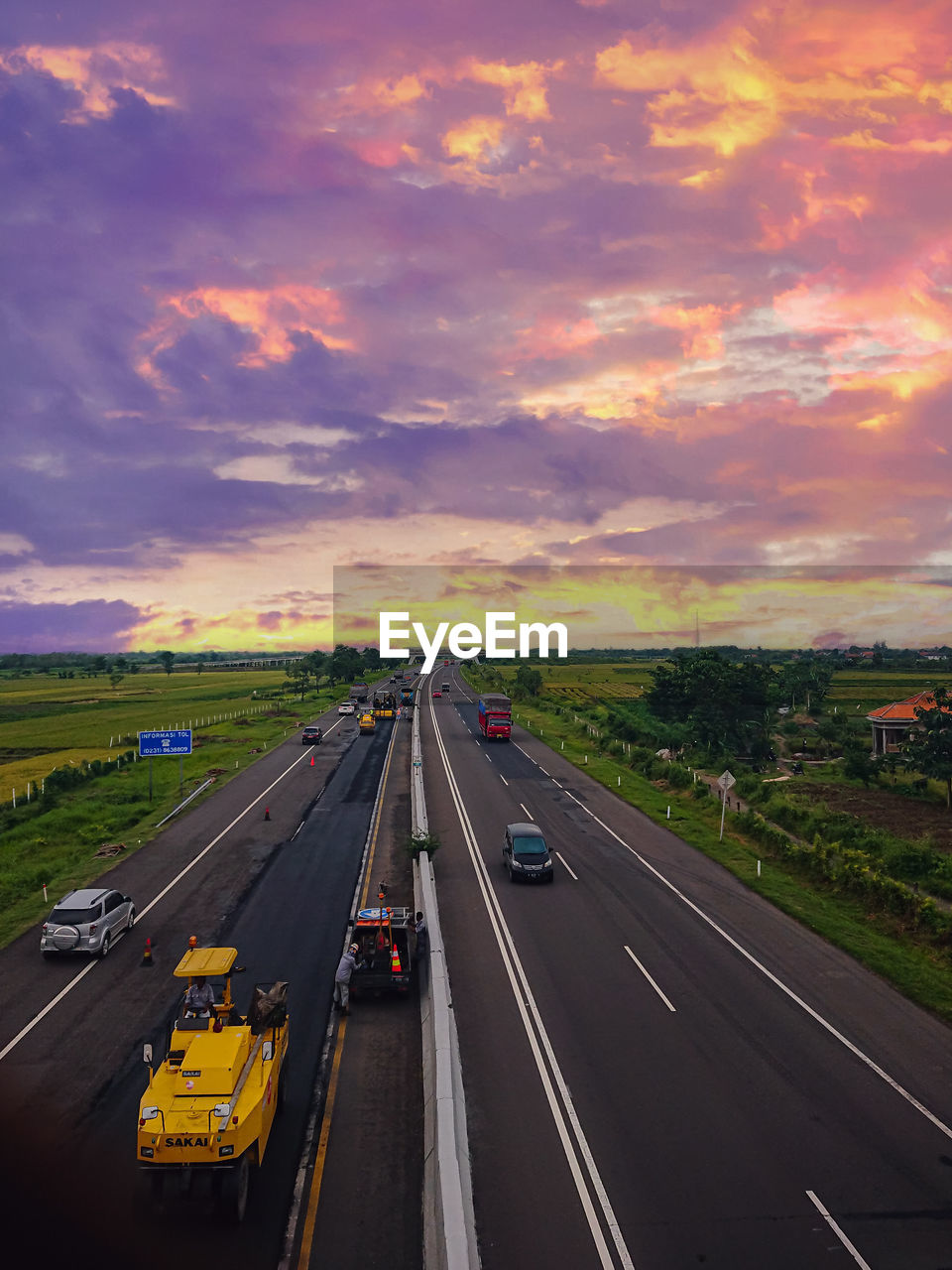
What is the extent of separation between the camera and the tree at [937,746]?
167 ft

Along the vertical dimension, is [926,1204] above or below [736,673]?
below

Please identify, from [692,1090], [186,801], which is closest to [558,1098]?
[692,1090]

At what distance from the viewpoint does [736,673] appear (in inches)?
2901

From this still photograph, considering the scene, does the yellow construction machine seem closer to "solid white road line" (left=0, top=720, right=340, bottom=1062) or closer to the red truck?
"solid white road line" (left=0, top=720, right=340, bottom=1062)

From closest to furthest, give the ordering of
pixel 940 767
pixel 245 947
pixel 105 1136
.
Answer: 1. pixel 105 1136
2. pixel 245 947
3. pixel 940 767

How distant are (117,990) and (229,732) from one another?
6412 centimetres

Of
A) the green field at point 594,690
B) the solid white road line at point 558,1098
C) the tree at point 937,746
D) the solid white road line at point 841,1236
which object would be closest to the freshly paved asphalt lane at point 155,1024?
the solid white road line at point 558,1098

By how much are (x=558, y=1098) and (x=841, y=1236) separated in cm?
504

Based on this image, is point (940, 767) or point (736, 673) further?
point (736, 673)

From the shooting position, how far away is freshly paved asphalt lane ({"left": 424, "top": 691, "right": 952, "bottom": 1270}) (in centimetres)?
1127

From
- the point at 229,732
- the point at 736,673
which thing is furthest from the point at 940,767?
the point at 229,732

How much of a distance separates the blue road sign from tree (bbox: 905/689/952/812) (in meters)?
47.5

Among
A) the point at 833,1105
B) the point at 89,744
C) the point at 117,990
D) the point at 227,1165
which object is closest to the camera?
the point at 227,1165

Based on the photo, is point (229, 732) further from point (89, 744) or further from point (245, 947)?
point (245, 947)
